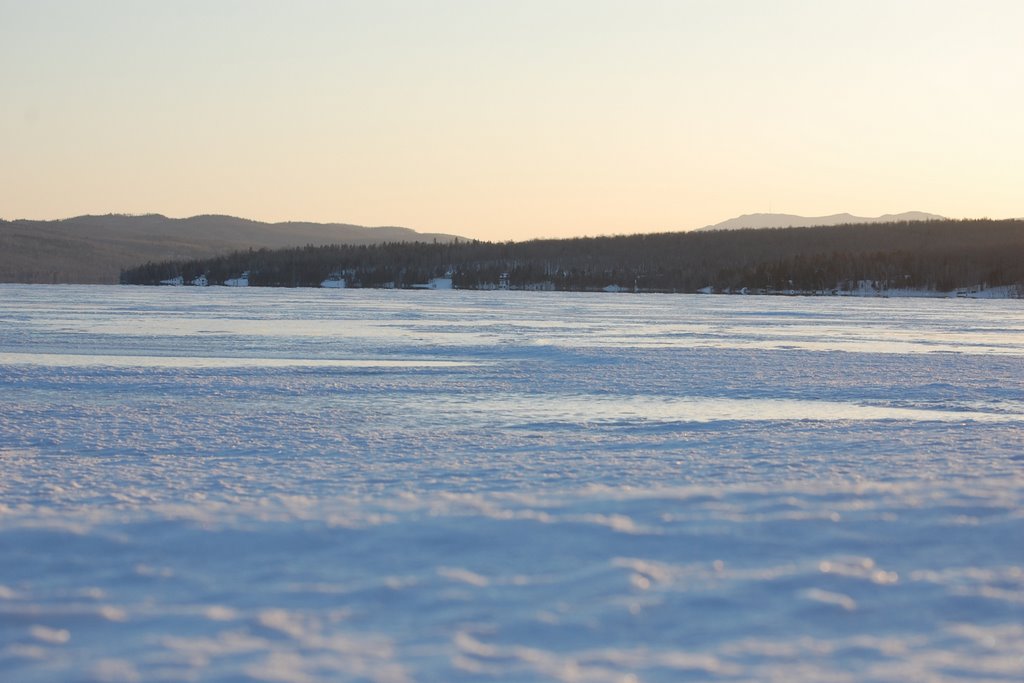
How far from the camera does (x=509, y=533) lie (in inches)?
217

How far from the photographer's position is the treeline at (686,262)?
89.2 meters

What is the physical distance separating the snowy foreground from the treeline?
3140 inches

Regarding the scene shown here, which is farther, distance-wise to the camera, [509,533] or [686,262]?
[686,262]

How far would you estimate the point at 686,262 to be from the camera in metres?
118

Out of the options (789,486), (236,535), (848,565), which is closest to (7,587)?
(236,535)

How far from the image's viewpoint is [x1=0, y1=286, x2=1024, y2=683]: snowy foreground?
3.96 metres

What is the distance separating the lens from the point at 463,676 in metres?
3.73

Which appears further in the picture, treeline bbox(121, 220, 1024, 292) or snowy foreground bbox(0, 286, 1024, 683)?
treeline bbox(121, 220, 1024, 292)

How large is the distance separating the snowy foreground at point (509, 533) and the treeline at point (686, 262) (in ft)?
262

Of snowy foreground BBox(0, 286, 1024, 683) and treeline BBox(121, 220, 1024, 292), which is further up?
treeline BBox(121, 220, 1024, 292)

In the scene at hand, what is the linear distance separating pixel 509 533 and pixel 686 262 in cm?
11491

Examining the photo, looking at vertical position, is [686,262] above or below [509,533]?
above

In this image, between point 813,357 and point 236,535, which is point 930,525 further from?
point 813,357

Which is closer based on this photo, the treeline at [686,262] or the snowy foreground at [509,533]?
the snowy foreground at [509,533]
